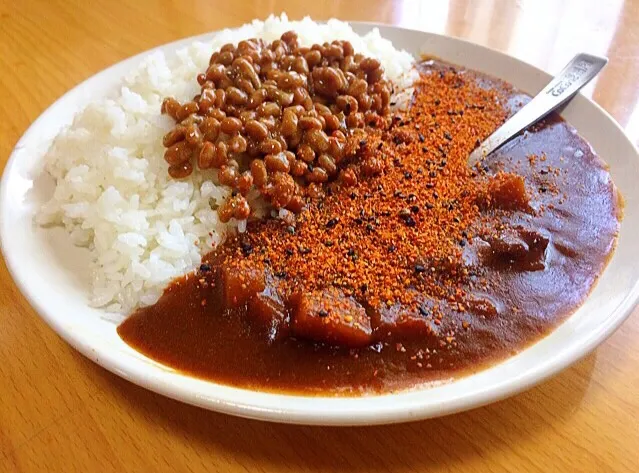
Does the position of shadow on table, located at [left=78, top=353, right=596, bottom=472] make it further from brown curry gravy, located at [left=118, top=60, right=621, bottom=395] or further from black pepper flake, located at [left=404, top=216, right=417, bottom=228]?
black pepper flake, located at [left=404, top=216, right=417, bottom=228]

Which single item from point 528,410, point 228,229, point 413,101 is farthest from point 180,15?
point 528,410

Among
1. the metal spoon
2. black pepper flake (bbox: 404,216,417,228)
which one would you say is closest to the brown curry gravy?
black pepper flake (bbox: 404,216,417,228)

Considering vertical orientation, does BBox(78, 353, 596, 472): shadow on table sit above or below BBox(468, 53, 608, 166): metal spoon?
below

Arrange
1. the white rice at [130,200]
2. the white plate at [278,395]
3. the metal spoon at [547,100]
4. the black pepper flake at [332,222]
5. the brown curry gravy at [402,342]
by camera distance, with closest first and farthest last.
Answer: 1. the white plate at [278,395]
2. the brown curry gravy at [402,342]
3. the white rice at [130,200]
4. the black pepper flake at [332,222]
5. the metal spoon at [547,100]

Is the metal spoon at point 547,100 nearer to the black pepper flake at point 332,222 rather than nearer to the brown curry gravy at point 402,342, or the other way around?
the brown curry gravy at point 402,342

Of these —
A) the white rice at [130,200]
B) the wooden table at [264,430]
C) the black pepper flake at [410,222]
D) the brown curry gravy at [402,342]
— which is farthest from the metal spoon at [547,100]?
the white rice at [130,200]

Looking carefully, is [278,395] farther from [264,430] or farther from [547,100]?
[547,100]

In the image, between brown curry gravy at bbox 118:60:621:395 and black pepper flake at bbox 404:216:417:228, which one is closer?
brown curry gravy at bbox 118:60:621:395

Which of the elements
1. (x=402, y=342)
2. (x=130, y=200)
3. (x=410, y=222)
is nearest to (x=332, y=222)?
(x=410, y=222)
